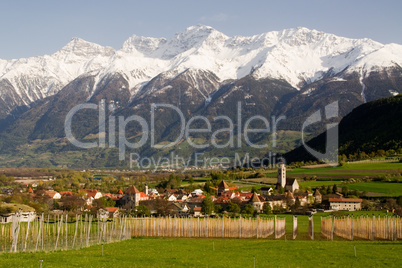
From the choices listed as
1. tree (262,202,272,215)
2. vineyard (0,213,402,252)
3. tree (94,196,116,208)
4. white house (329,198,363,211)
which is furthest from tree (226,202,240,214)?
vineyard (0,213,402,252)

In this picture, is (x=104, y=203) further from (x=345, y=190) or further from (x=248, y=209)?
(x=345, y=190)

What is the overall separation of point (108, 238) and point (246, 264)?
81.3 feet

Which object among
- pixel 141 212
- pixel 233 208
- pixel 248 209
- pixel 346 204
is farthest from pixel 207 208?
pixel 346 204

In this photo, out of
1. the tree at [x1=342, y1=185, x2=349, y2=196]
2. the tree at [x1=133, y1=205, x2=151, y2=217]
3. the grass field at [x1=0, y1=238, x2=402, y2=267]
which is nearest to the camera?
the grass field at [x1=0, y1=238, x2=402, y2=267]

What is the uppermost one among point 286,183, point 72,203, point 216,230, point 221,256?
point 286,183

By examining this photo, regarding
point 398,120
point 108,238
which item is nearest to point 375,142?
point 398,120

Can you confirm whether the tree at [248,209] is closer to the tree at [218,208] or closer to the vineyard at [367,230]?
the tree at [218,208]

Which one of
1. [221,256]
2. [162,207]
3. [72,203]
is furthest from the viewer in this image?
[72,203]

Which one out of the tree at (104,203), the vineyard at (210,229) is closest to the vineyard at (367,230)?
the vineyard at (210,229)

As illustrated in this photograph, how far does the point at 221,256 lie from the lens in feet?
131

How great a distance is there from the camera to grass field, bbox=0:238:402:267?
→ 115 ft

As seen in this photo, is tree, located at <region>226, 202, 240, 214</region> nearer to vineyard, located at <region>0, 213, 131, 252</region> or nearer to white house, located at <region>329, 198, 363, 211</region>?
white house, located at <region>329, 198, 363, 211</region>

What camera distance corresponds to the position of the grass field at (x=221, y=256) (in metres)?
35.1

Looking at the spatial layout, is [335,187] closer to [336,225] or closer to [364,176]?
[364,176]
